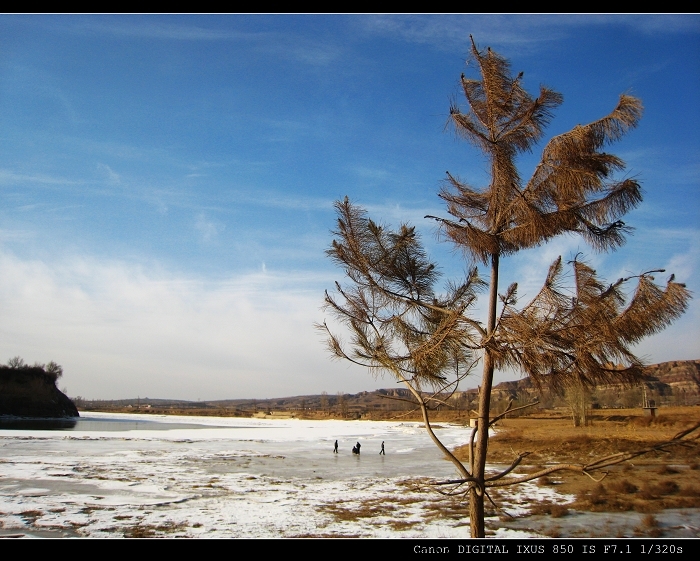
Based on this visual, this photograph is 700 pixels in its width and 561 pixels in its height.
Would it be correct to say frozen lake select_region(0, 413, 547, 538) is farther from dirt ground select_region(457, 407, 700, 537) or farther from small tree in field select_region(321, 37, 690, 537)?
small tree in field select_region(321, 37, 690, 537)

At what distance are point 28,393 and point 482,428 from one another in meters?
79.6

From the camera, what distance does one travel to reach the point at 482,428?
3.50 m

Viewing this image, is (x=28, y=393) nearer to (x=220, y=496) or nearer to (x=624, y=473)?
(x=220, y=496)

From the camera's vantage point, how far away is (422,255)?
153 inches

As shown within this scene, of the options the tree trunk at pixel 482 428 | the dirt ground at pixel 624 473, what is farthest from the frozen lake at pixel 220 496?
the tree trunk at pixel 482 428

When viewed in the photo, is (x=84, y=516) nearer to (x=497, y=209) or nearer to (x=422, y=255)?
(x=422, y=255)

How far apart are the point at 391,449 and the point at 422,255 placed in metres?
27.8

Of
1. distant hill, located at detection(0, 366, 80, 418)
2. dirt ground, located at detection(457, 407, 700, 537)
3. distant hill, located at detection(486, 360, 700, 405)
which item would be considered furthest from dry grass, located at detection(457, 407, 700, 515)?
distant hill, located at detection(0, 366, 80, 418)

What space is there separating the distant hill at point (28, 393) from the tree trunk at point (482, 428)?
77.1 m

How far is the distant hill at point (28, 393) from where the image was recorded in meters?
63.9

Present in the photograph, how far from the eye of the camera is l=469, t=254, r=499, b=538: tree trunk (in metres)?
3.34

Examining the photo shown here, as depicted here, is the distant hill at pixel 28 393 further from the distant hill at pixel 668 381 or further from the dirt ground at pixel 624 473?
the distant hill at pixel 668 381
